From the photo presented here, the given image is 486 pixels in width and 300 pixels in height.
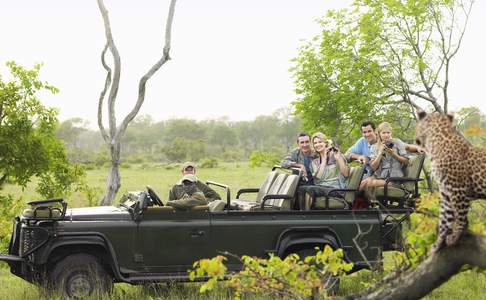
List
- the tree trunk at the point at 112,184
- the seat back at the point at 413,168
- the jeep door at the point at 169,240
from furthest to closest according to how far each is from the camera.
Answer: the tree trunk at the point at 112,184, the seat back at the point at 413,168, the jeep door at the point at 169,240

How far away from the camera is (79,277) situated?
7.35 metres

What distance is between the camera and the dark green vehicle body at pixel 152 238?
290 inches

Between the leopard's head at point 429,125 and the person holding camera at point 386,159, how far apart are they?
4490 millimetres

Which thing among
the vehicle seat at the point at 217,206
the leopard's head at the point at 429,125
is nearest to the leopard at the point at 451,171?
the leopard's head at the point at 429,125

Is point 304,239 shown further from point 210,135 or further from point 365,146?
point 210,135

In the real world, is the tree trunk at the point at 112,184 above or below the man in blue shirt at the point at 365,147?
below

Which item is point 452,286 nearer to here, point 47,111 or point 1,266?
point 1,266

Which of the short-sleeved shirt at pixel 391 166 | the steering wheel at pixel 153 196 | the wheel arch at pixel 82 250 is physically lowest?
the wheel arch at pixel 82 250

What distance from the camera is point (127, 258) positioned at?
7.42 metres

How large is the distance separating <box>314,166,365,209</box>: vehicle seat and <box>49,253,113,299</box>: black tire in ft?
7.96

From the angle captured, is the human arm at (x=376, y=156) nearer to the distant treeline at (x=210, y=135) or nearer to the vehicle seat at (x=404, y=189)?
the vehicle seat at (x=404, y=189)

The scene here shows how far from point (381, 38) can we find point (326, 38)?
1.40m

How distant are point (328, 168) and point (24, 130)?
26.4ft

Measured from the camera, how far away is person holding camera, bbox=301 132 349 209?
8.26 metres
